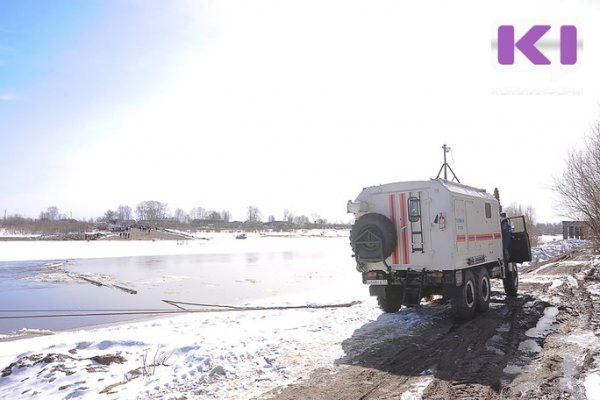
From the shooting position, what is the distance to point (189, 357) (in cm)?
686

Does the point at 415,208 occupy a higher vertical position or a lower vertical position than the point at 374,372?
higher

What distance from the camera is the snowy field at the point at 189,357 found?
5.84 m

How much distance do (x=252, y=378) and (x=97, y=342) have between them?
364cm

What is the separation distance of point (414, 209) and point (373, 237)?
3.61 feet

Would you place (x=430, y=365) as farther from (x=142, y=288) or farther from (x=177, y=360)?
(x=142, y=288)

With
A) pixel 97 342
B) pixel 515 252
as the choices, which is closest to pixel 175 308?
pixel 97 342

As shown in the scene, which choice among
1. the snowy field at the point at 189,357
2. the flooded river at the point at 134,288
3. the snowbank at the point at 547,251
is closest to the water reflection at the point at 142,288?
the flooded river at the point at 134,288

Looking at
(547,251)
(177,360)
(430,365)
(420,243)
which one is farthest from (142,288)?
(547,251)

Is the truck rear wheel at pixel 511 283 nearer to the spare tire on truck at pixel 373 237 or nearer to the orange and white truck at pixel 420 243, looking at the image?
the orange and white truck at pixel 420 243

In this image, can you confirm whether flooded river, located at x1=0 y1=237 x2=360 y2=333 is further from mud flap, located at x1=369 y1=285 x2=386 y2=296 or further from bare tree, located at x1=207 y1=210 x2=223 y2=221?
bare tree, located at x1=207 y1=210 x2=223 y2=221

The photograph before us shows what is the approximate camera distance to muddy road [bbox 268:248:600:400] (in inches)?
212

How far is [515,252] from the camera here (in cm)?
1343

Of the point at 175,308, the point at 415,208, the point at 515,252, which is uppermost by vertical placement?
the point at 415,208

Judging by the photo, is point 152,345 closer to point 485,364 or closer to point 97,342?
point 97,342
